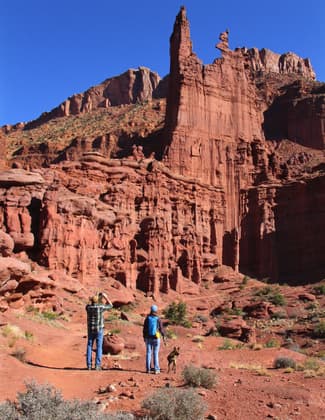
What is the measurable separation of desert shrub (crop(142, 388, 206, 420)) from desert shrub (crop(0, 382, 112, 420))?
37.6 inches

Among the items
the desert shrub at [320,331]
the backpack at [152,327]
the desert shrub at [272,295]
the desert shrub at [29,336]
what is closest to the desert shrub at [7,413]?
the backpack at [152,327]

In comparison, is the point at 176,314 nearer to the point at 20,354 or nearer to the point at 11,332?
the point at 11,332

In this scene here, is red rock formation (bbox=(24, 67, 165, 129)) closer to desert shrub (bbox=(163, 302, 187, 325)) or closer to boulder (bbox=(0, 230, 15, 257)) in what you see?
desert shrub (bbox=(163, 302, 187, 325))

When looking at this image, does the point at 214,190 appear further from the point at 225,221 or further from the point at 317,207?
the point at 317,207

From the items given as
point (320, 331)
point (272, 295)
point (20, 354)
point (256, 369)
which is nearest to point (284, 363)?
point (256, 369)

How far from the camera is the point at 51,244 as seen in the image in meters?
33.7

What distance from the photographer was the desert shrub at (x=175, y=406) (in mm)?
7652

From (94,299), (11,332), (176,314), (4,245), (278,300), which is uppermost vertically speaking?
(4,245)

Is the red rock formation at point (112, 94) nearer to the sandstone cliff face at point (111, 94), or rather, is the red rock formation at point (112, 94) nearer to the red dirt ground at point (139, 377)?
the sandstone cliff face at point (111, 94)

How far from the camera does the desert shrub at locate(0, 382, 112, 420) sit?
673cm

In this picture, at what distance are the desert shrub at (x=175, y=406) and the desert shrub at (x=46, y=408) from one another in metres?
0.95

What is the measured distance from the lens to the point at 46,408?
708 centimetres

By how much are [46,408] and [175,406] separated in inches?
75.3

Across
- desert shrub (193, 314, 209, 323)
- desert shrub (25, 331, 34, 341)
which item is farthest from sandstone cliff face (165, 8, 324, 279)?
desert shrub (25, 331, 34, 341)
